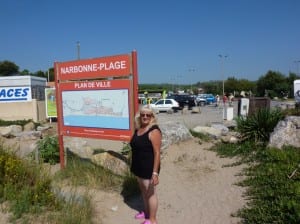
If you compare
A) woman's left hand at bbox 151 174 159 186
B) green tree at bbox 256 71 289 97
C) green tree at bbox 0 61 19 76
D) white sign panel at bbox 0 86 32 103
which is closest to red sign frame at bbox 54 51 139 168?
woman's left hand at bbox 151 174 159 186

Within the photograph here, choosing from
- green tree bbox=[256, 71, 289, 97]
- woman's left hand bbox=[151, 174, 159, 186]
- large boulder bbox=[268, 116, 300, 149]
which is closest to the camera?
woman's left hand bbox=[151, 174, 159, 186]

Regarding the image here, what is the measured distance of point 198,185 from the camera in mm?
6918

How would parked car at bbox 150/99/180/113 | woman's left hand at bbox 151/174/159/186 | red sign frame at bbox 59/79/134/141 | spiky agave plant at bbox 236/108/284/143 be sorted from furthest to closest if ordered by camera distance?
parked car at bbox 150/99/180/113, spiky agave plant at bbox 236/108/284/143, red sign frame at bbox 59/79/134/141, woman's left hand at bbox 151/174/159/186

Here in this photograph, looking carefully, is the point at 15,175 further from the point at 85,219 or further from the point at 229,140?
the point at 229,140

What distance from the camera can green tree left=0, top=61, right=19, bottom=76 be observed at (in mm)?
88625

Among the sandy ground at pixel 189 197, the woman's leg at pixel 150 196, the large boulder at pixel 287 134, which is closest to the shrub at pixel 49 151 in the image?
the sandy ground at pixel 189 197

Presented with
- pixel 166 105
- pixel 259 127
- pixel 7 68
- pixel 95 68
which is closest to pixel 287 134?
pixel 259 127

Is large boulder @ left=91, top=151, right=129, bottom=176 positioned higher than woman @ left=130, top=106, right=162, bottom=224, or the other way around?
woman @ left=130, top=106, right=162, bottom=224

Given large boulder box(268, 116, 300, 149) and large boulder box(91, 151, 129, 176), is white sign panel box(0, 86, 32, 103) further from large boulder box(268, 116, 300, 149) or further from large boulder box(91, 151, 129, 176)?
large boulder box(268, 116, 300, 149)

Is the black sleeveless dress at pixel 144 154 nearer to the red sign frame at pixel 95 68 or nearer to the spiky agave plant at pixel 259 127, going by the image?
the red sign frame at pixel 95 68

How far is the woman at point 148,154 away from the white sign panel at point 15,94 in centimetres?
2055

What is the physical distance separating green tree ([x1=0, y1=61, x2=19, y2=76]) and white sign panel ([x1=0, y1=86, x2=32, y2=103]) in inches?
2680

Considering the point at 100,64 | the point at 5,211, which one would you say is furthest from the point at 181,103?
the point at 5,211

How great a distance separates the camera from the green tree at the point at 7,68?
8862 cm
